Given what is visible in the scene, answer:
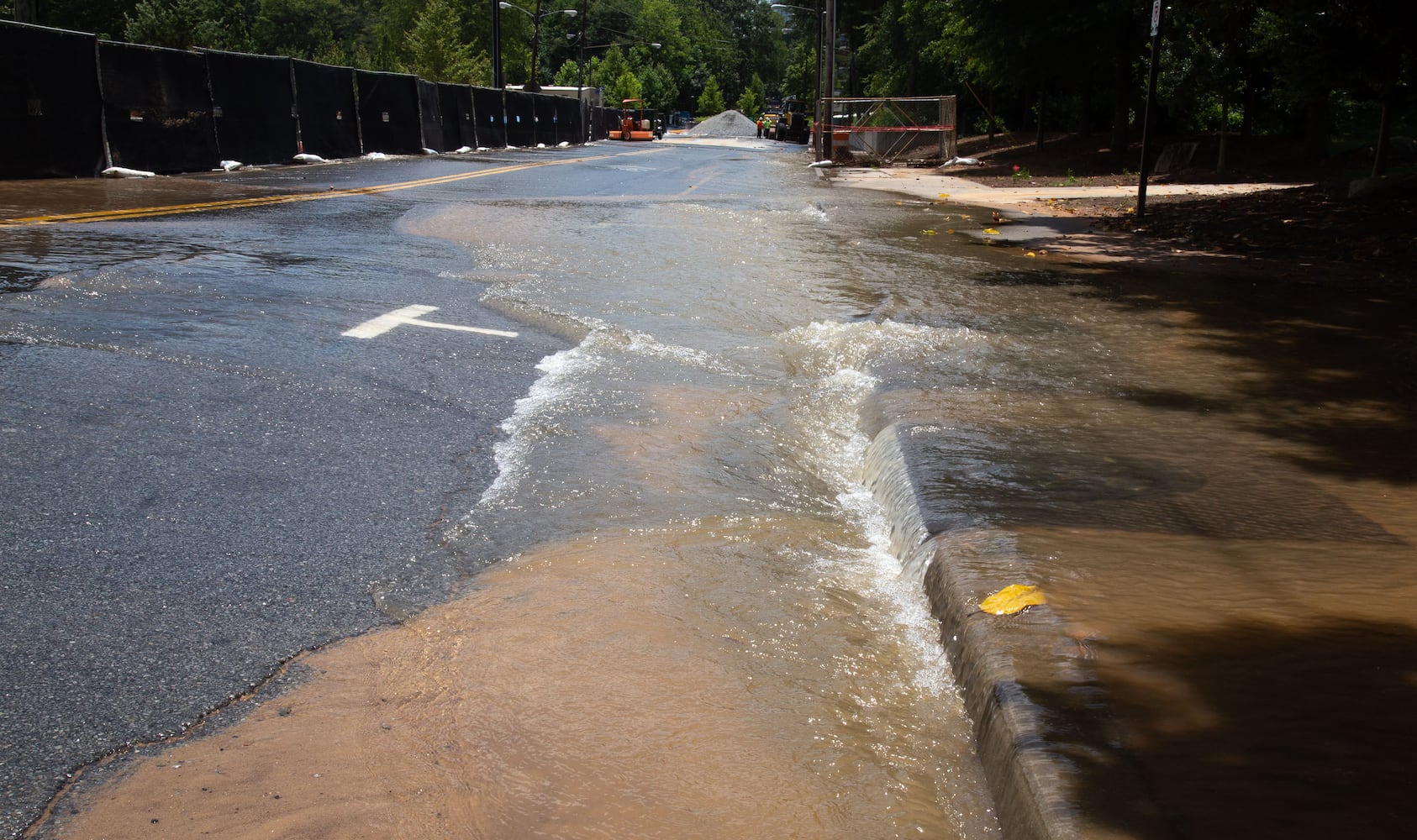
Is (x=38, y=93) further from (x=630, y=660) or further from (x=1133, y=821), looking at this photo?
(x=1133, y=821)

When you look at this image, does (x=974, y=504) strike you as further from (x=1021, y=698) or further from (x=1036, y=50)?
(x=1036, y=50)

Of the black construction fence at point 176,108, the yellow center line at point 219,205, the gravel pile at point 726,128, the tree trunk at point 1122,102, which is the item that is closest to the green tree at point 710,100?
the gravel pile at point 726,128

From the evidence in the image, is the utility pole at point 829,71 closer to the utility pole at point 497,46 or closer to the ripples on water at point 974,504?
the utility pole at point 497,46

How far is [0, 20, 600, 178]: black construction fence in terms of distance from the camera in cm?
1551

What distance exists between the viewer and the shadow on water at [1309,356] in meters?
5.14

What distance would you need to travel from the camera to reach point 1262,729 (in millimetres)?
2666

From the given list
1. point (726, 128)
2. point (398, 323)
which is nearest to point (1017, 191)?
point (398, 323)

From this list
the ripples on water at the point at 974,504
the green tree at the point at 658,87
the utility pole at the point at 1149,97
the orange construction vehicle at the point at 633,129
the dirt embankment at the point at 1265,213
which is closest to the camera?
the ripples on water at the point at 974,504

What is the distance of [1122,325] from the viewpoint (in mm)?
7859

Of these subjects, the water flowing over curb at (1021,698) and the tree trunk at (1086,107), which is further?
the tree trunk at (1086,107)

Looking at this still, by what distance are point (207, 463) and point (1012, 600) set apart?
306 cm

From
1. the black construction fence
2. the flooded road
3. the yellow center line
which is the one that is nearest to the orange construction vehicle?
the black construction fence

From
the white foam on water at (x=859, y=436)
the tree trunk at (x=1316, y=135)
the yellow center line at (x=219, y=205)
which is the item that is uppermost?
the tree trunk at (x=1316, y=135)

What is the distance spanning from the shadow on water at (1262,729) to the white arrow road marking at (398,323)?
4.80 metres
